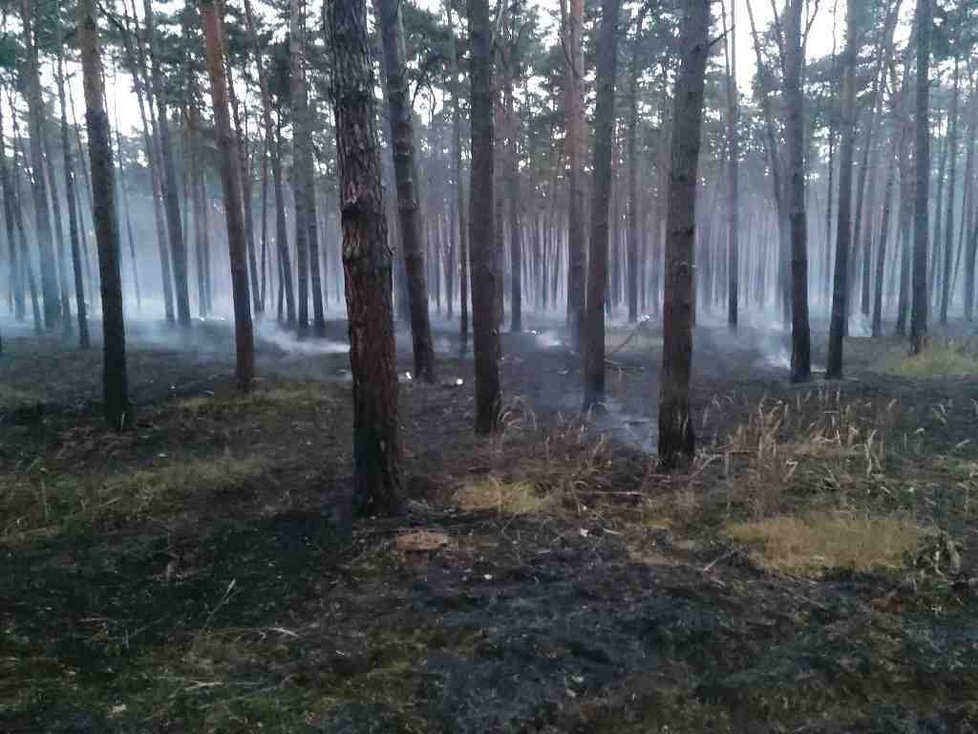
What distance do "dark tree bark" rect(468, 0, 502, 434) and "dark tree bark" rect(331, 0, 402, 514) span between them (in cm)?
243

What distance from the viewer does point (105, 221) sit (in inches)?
355

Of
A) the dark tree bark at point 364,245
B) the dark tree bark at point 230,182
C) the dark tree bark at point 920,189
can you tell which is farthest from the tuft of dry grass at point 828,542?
the dark tree bark at point 920,189

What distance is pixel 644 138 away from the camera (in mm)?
30344

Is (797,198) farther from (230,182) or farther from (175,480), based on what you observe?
(175,480)

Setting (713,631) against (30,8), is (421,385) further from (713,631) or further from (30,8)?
(30,8)

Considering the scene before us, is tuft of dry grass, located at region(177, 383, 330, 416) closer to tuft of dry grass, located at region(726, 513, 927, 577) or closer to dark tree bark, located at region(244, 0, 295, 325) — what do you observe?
A: tuft of dry grass, located at region(726, 513, 927, 577)

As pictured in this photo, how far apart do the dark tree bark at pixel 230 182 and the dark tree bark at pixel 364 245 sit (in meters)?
6.17

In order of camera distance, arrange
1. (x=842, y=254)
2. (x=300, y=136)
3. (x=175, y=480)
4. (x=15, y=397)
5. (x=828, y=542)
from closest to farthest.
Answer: (x=828, y=542)
(x=175, y=480)
(x=15, y=397)
(x=842, y=254)
(x=300, y=136)

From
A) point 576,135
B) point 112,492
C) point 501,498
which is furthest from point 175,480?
point 576,135

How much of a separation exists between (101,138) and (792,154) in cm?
1071

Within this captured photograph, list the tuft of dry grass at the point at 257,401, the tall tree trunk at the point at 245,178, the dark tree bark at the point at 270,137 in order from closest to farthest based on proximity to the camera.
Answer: the tuft of dry grass at the point at 257,401 < the dark tree bark at the point at 270,137 < the tall tree trunk at the point at 245,178

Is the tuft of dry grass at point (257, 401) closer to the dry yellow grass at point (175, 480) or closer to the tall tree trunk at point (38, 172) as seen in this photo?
the dry yellow grass at point (175, 480)

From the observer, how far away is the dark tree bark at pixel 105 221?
8844 mm

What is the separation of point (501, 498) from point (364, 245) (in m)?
2.48
